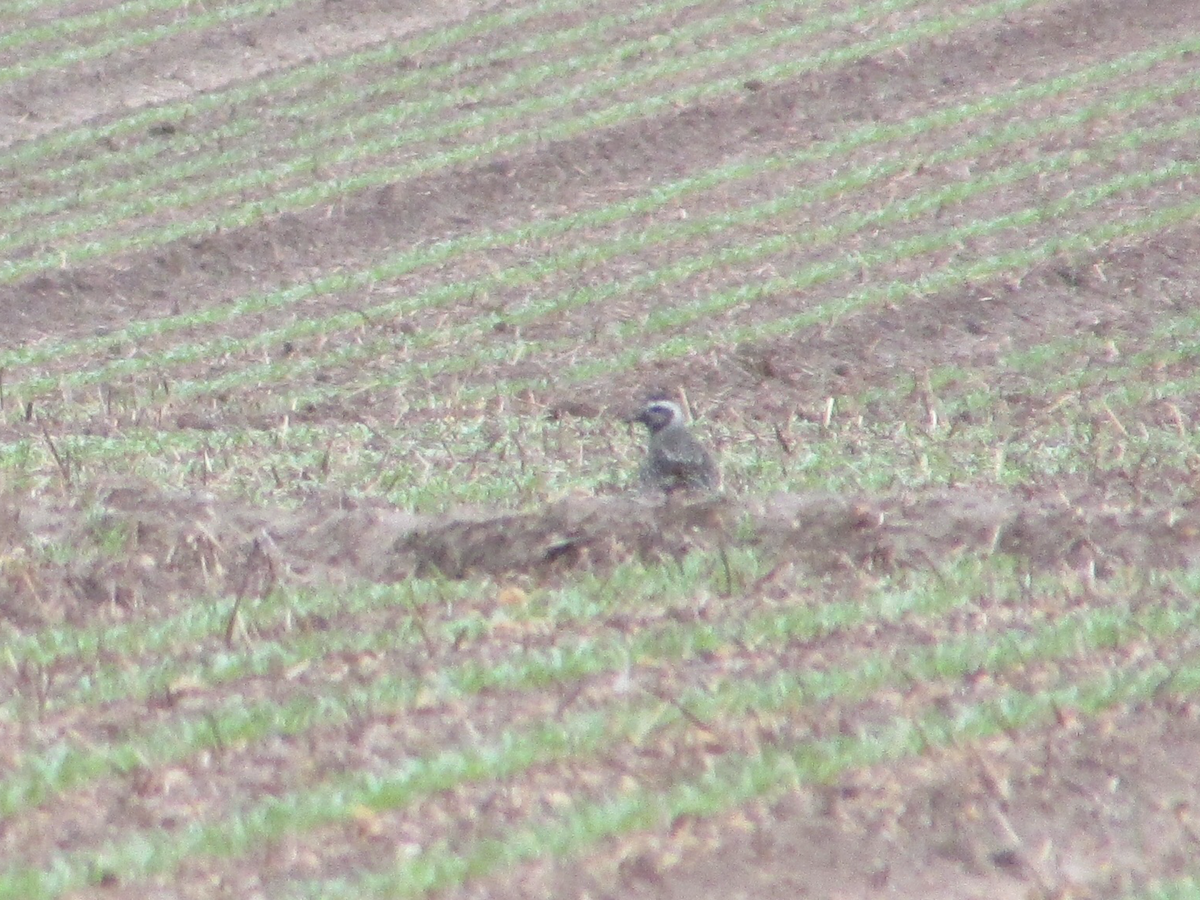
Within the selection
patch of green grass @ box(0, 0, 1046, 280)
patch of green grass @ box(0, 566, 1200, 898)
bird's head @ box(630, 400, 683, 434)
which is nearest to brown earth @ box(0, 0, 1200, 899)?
patch of green grass @ box(0, 566, 1200, 898)

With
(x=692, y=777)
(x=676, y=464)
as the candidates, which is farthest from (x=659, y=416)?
(x=692, y=777)

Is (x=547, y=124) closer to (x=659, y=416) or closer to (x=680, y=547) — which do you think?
(x=659, y=416)

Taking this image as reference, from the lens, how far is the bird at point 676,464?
957 centimetres

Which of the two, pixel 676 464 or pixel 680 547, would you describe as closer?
pixel 680 547

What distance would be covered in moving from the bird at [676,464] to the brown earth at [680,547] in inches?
7.2

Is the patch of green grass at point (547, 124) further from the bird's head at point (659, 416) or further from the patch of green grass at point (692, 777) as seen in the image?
the patch of green grass at point (692, 777)

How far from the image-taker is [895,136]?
20000 mm

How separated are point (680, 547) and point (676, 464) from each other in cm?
90

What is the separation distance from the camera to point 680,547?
345 inches

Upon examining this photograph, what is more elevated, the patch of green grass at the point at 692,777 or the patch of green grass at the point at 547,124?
the patch of green grass at the point at 692,777

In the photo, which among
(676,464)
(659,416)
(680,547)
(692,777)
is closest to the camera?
(692,777)

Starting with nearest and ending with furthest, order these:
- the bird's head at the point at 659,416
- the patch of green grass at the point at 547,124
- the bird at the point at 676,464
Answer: the bird at the point at 676,464, the bird's head at the point at 659,416, the patch of green grass at the point at 547,124

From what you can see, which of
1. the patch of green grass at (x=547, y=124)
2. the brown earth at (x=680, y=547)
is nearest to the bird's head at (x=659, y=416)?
the brown earth at (x=680, y=547)

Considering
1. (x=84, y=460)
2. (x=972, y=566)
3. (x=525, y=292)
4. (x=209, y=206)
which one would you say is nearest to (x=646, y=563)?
(x=972, y=566)
